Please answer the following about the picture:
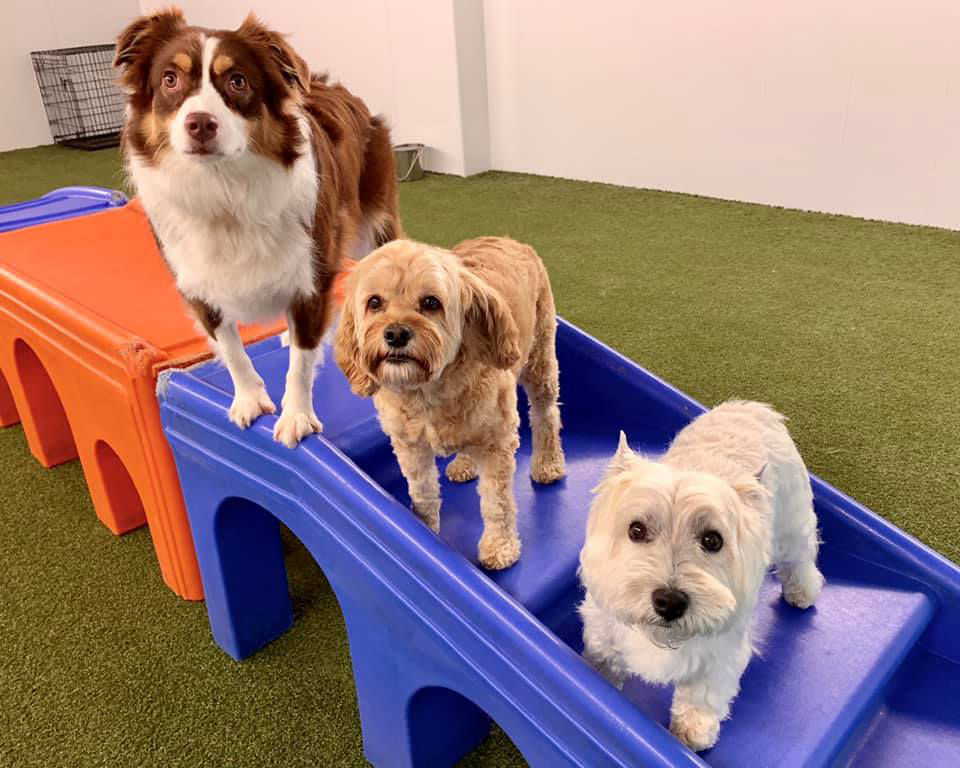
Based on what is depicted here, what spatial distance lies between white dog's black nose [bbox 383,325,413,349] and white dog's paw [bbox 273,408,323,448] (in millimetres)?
461

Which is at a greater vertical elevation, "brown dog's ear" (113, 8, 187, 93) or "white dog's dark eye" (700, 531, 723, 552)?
"brown dog's ear" (113, 8, 187, 93)

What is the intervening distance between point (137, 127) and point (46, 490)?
177cm

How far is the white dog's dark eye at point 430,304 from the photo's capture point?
54.6 inches

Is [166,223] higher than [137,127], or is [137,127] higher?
[137,127]

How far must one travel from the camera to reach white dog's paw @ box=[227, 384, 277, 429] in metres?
1.79

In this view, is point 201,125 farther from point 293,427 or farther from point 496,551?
point 496,551

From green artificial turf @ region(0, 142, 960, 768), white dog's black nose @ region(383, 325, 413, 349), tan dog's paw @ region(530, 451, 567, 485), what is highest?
white dog's black nose @ region(383, 325, 413, 349)

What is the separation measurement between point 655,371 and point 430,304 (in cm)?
202

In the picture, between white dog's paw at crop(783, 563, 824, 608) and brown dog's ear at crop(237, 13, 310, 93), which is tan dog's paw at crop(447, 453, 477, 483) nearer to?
white dog's paw at crop(783, 563, 824, 608)

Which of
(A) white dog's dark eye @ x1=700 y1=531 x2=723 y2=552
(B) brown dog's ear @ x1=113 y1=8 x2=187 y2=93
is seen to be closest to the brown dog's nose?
(B) brown dog's ear @ x1=113 y1=8 x2=187 y2=93

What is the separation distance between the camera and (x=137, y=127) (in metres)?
1.63

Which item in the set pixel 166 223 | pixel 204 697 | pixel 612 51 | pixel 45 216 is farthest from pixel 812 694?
pixel 612 51

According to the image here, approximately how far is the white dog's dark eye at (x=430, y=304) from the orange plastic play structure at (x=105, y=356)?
920 millimetres

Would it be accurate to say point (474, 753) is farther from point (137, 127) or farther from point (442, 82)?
point (442, 82)
